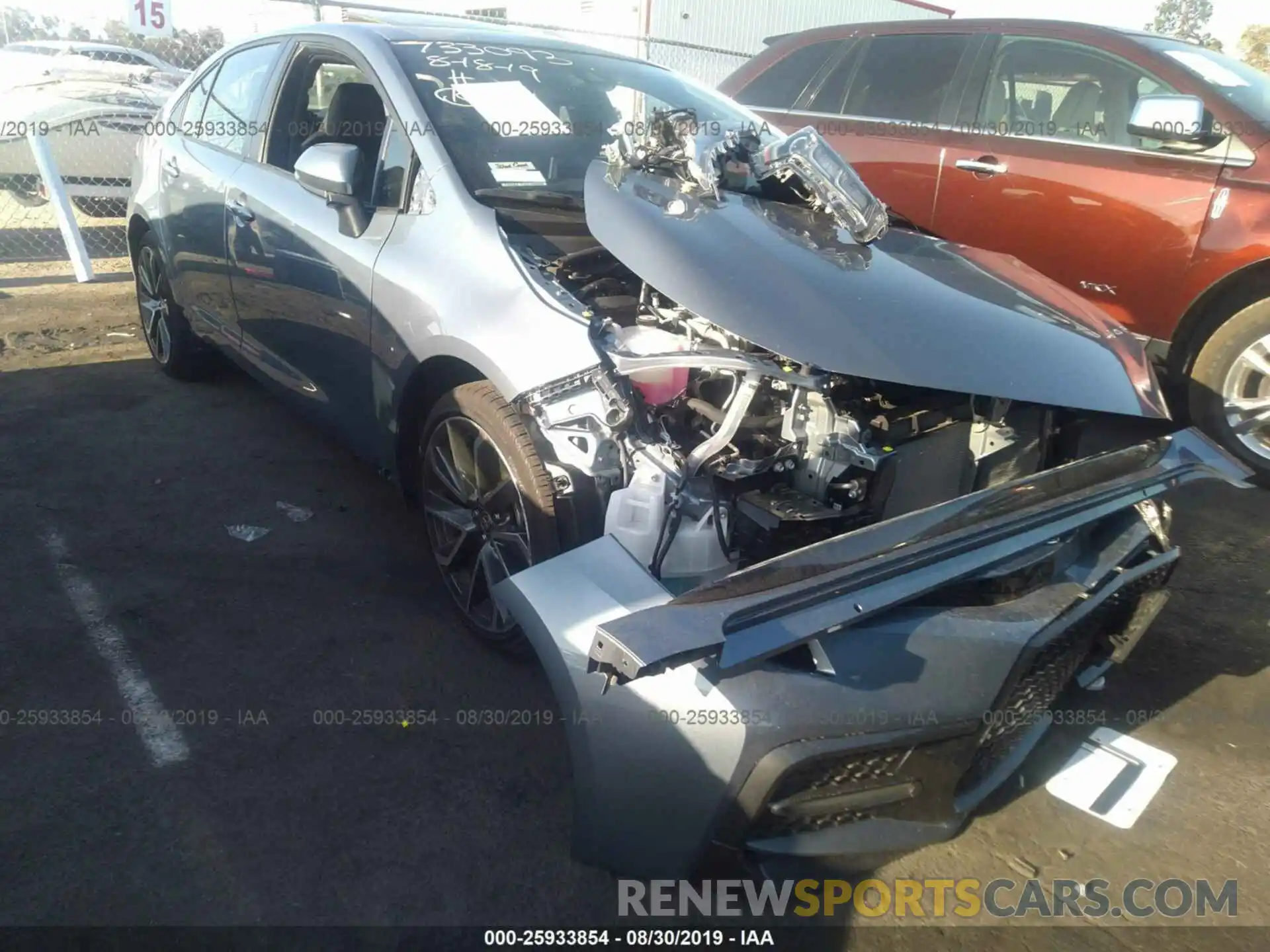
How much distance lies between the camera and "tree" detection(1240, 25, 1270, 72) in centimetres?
2844

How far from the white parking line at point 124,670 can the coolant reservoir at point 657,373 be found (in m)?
1.58

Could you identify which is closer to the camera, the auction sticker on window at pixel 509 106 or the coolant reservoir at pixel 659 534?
the coolant reservoir at pixel 659 534

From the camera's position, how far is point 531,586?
6.68 feet

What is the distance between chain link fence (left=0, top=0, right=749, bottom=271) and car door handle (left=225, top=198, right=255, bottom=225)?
3978mm

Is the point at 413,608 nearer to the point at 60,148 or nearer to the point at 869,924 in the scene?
the point at 869,924

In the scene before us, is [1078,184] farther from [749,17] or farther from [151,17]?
[749,17]

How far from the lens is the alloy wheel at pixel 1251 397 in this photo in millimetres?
4285

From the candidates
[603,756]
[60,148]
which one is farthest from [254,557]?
[60,148]

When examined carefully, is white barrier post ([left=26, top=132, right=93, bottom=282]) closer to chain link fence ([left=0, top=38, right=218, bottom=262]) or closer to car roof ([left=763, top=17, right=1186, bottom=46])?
chain link fence ([left=0, top=38, right=218, bottom=262])

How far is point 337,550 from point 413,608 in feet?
1.85

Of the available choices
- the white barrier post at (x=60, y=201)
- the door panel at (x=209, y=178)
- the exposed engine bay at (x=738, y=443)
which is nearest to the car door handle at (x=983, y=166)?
the exposed engine bay at (x=738, y=443)

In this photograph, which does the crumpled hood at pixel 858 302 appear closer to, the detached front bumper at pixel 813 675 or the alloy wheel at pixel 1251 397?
the detached front bumper at pixel 813 675

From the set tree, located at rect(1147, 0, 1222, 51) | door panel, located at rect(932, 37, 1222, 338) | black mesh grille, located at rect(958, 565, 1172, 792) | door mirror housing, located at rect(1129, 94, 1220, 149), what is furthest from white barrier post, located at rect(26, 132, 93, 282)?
tree, located at rect(1147, 0, 1222, 51)

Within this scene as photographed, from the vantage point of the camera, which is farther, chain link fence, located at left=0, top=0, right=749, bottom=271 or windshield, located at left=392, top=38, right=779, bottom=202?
chain link fence, located at left=0, top=0, right=749, bottom=271
